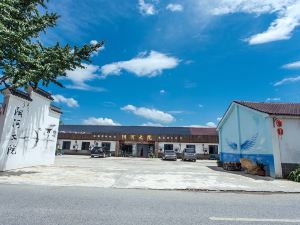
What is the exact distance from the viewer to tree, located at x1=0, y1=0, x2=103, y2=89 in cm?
1067

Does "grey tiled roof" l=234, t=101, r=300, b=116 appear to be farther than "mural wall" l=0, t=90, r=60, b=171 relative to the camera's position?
Yes

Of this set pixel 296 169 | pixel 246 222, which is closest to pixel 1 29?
pixel 246 222

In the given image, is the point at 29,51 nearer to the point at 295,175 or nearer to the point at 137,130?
the point at 295,175

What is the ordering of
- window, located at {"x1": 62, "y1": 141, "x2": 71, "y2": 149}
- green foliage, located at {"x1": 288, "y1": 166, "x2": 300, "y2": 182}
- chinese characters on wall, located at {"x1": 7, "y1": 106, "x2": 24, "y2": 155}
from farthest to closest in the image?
window, located at {"x1": 62, "y1": 141, "x2": 71, "y2": 149} → chinese characters on wall, located at {"x1": 7, "y1": 106, "x2": 24, "y2": 155} → green foliage, located at {"x1": 288, "y1": 166, "x2": 300, "y2": 182}

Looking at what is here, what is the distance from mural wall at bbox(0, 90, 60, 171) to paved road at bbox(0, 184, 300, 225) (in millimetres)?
7508

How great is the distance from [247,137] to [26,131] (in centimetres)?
1693

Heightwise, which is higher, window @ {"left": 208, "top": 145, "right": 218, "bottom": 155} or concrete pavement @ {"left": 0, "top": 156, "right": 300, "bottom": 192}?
window @ {"left": 208, "top": 145, "right": 218, "bottom": 155}

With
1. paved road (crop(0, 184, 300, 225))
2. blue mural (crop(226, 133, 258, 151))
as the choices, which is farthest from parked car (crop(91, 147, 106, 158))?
paved road (crop(0, 184, 300, 225))

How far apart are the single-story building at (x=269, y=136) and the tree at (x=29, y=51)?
40.4 feet

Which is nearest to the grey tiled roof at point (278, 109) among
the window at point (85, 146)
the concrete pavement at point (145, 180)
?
the concrete pavement at point (145, 180)

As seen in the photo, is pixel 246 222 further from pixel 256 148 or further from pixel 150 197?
pixel 256 148

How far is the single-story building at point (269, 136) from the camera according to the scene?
1465cm

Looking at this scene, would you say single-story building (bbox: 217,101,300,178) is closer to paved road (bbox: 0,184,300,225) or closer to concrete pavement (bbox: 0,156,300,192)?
concrete pavement (bbox: 0,156,300,192)

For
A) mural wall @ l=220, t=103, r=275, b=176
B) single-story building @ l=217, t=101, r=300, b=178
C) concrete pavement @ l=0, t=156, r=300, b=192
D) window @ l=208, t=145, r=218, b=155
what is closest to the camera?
concrete pavement @ l=0, t=156, r=300, b=192
